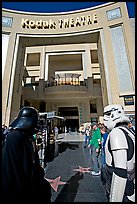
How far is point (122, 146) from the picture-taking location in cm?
161

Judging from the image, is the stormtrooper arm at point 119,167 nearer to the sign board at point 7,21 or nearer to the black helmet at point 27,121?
the black helmet at point 27,121

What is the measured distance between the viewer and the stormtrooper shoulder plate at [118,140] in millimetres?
1622

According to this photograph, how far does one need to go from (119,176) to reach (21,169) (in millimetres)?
1003

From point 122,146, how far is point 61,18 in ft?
43.6

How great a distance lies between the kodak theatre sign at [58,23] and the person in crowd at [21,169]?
12684 mm

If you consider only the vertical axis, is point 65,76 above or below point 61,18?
below

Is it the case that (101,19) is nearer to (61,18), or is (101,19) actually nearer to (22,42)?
(61,18)

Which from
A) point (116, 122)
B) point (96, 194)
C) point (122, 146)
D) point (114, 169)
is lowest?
point (96, 194)

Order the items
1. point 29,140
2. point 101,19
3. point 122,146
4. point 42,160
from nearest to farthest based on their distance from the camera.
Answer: point 29,140, point 122,146, point 42,160, point 101,19

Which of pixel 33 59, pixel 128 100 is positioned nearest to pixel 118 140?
pixel 128 100

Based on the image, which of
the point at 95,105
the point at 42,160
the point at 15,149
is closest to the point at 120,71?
the point at 42,160

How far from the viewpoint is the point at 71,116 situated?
25.9 m

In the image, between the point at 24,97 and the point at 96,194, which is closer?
the point at 96,194

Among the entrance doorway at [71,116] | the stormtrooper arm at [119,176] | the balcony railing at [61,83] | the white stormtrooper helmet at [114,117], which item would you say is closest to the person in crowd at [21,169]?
the stormtrooper arm at [119,176]
